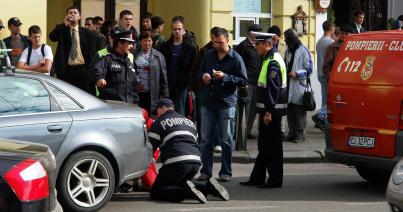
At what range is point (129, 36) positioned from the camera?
1206 cm

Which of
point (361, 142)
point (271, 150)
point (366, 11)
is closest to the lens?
point (361, 142)

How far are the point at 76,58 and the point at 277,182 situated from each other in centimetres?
428

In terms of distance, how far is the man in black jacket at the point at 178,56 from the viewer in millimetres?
14663

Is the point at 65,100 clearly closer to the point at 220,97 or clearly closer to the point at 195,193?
the point at 195,193

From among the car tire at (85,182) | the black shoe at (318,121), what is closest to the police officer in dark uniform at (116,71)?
the car tire at (85,182)

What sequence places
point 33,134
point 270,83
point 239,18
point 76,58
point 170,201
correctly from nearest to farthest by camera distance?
point 33,134 < point 170,201 < point 270,83 < point 76,58 < point 239,18

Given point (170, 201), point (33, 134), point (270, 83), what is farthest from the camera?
point (270, 83)

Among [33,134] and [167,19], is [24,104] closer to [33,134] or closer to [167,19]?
[33,134]

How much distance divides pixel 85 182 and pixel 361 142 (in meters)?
3.29

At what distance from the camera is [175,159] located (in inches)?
426

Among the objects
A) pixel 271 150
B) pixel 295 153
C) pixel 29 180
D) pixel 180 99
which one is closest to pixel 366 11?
pixel 295 153

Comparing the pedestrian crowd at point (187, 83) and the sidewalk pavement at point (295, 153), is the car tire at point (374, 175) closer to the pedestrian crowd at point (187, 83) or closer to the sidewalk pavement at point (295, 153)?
the pedestrian crowd at point (187, 83)

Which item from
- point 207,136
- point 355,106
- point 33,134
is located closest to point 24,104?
point 33,134

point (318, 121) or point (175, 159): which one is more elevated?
point (175, 159)
